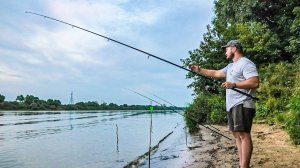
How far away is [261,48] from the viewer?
26.3 m

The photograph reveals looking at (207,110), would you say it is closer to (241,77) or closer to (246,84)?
(241,77)

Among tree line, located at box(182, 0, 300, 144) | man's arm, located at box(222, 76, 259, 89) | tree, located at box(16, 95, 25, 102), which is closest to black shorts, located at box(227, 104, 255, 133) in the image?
man's arm, located at box(222, 76, 259, 89)

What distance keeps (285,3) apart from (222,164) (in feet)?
71.7

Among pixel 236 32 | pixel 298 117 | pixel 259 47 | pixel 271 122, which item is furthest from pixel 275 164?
pixel 236 32

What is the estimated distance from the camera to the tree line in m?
19.3

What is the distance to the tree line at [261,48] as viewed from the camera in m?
19.3

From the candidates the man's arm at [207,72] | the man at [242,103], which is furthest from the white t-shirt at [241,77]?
the man's arm at [207,72]

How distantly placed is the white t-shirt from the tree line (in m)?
12.9

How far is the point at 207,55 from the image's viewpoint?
3189 cm

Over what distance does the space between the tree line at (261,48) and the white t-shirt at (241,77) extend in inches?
509

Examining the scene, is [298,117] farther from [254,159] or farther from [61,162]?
[61,162]

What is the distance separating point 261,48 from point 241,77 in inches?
863

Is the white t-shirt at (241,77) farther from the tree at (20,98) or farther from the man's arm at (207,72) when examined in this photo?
the tree at (20,98)

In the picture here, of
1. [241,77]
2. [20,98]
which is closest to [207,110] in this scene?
[241,77]
